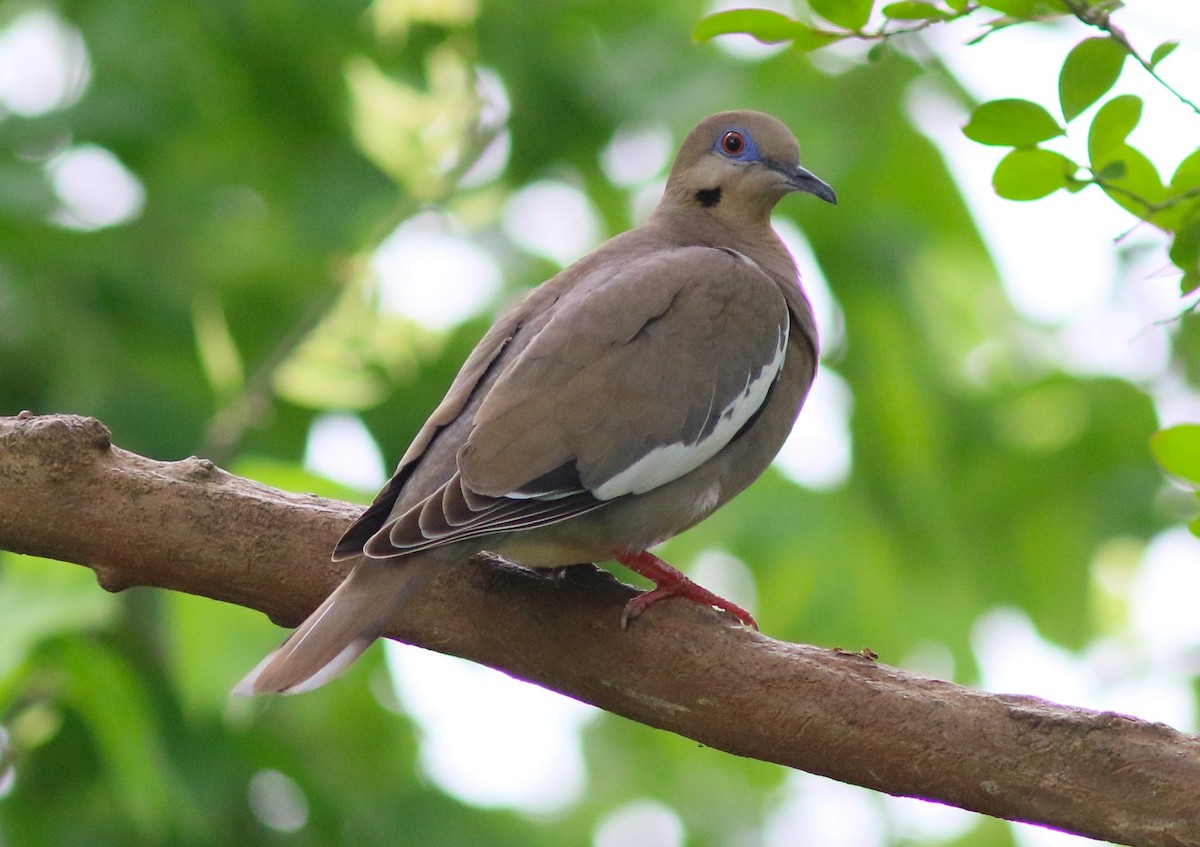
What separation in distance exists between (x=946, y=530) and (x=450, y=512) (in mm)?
2468

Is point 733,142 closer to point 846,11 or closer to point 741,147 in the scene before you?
point 741,147

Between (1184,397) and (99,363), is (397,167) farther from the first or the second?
(1184,397)

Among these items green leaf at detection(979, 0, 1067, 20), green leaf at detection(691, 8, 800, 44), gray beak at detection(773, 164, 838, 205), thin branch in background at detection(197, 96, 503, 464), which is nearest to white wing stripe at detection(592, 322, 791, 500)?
gray beak at detection(773, 164, 838, 205)

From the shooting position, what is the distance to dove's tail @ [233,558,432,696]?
8.63ft

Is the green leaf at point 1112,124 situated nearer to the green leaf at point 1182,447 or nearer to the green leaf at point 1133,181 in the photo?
the green leaf at point 1133,181

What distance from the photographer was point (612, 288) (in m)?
3.35

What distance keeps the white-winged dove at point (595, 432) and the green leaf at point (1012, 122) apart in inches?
47.0

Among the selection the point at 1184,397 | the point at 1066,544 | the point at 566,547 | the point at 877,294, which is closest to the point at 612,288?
the point at 566,547

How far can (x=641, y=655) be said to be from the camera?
2.79m

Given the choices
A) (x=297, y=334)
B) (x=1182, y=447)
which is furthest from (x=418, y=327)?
(x=1182, y=447)

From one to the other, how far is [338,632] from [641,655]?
1.93ft

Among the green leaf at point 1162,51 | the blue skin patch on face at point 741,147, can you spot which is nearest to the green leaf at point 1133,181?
the green leaf at point 1162,51

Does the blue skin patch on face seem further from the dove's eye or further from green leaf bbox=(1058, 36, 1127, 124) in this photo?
green leaf bbox=(1058, 36, 1127, 124)

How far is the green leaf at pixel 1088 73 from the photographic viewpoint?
2027 millimetres
